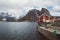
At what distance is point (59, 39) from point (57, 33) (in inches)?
35.7

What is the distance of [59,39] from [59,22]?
16809 mm

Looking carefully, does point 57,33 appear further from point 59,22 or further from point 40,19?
point 40,19

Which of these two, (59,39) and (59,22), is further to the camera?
(59,22)

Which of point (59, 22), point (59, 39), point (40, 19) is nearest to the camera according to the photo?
point (59, 39)

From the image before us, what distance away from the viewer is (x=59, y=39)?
22562 mm

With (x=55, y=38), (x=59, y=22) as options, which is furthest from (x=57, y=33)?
(x=59, y=22)

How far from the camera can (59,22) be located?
1533 inches

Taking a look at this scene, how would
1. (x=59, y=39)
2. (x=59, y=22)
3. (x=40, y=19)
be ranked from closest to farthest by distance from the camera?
(x=59, y=39), (x=59, y=22), (x=40, y=19)

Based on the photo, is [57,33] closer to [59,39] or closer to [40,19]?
[59,39]

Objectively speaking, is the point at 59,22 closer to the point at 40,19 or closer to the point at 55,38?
the point at 55,38

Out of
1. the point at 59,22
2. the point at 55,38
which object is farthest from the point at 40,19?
the point at 55,38

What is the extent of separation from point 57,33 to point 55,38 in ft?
2.78

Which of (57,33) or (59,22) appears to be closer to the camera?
(57,33)

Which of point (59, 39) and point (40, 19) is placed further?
point (40, 19)
